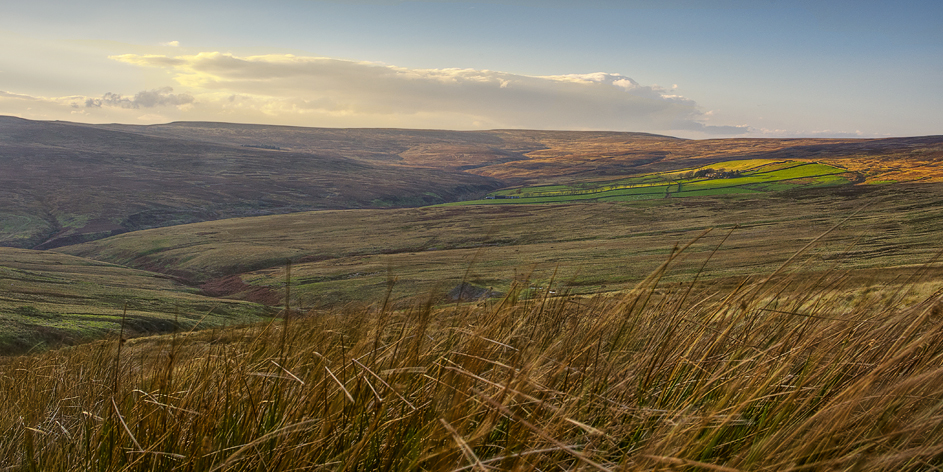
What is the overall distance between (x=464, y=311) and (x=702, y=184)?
10420 centimetres

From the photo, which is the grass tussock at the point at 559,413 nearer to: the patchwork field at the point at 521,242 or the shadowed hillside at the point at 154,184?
the patchwork field at the point at 521,242

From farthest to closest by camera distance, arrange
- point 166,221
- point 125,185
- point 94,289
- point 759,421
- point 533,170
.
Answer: point 533,170
point 125,185
point 166,221
point 94,289
point 759,421

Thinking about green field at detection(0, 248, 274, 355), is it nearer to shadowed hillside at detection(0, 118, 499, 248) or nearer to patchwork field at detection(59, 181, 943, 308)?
patchwork field at detection(59, 181, 943, 308)

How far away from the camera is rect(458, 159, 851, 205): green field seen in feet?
289

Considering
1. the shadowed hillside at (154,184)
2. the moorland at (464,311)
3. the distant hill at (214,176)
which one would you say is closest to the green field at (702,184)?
the moorland at (464,311)

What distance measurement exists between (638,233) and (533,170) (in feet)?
373

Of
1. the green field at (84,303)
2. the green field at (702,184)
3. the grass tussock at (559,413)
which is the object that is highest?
the grass tussock at (559,413)

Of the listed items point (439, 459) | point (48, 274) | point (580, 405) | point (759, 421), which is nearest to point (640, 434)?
point (580, 405)

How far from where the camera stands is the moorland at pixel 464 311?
1832 millimetres

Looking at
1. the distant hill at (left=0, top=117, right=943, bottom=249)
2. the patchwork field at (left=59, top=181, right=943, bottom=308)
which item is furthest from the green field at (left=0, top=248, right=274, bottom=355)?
the distant hill at (left=0, top=117, right=943, bottom=249)

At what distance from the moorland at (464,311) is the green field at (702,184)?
1.03 meters

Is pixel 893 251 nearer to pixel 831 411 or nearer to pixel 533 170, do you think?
pixel 831 411

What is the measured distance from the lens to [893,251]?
2509 cm

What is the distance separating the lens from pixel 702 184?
99.8 m
